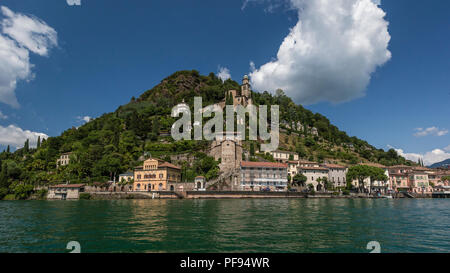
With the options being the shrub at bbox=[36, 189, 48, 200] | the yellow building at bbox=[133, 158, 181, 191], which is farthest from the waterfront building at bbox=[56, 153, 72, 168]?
the yellow building at bbox=[133, 158, 181, 191]

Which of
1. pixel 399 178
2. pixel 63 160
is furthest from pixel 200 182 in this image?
pixel 399 178

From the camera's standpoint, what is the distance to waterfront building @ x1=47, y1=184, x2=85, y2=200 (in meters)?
57.9

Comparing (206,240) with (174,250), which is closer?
(174,250)

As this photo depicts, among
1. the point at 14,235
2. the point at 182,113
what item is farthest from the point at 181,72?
the point at 14,235

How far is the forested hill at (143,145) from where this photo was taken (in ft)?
210

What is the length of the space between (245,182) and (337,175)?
87.7 feet

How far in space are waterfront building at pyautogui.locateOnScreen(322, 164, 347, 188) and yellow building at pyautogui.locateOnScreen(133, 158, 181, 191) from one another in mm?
39530

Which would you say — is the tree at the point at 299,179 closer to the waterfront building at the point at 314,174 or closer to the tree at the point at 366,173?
the waterfront building at the point at 314,174

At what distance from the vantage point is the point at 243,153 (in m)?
69.8

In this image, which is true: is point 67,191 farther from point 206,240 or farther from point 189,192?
point 206,240

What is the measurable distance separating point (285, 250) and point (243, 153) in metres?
58.5

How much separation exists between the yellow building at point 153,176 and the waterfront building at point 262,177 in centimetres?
1630

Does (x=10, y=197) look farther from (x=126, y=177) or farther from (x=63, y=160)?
(x=126, y=177)

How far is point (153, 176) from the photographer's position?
59500 millimetres
